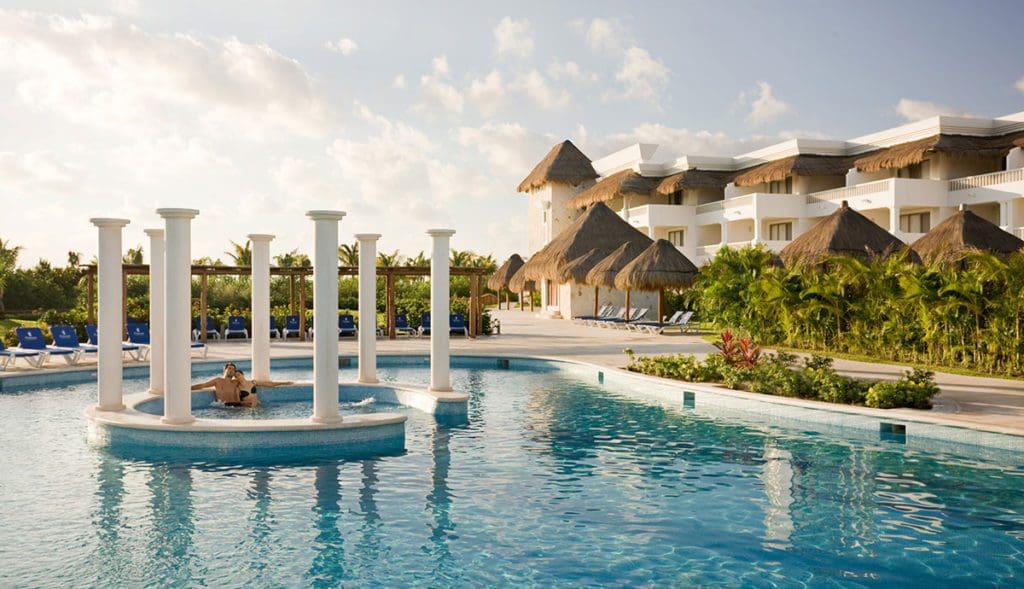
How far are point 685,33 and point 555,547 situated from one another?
18.4 meters

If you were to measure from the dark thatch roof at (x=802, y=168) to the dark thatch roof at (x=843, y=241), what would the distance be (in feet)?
28.3

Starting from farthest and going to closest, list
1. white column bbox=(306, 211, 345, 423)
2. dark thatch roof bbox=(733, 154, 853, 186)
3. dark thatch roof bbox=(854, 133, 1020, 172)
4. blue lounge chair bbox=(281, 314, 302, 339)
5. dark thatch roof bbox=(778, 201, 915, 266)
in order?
dark thatch roof bbox=(733, 154, 853, 186) < dark thatch roof bbox=(854, 133, 1020, 172) < dark thatch roof bbox=(778, 201, 915, 266) < blue lounge chair bbox=(281, 314, 302, 339) < white column bbox=(306, 211, 345, 423)

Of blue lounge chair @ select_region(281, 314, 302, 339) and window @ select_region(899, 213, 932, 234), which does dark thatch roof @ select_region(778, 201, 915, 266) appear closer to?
window @ select_region(899, 213, 932, 234)

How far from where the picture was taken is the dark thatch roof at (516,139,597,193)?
3944 cm

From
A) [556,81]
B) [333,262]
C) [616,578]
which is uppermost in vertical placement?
[556,81]

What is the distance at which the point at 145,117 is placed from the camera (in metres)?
Answer: 17.0

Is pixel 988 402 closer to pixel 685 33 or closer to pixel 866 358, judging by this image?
pixel 866 358

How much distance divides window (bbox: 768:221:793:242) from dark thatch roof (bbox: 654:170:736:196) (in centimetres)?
292

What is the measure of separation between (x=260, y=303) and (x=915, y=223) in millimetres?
27151

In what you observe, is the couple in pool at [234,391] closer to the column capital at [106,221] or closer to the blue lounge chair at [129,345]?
the column capital at [106,221]

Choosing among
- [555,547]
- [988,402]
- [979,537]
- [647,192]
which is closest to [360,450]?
[555,547]

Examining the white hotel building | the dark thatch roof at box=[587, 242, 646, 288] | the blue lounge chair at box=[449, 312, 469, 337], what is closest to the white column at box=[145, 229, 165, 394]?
the blue lounge chair at box=[449, 312, 469, 337]

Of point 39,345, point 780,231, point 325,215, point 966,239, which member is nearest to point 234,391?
point 325,215

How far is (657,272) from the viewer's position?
27328 mm
